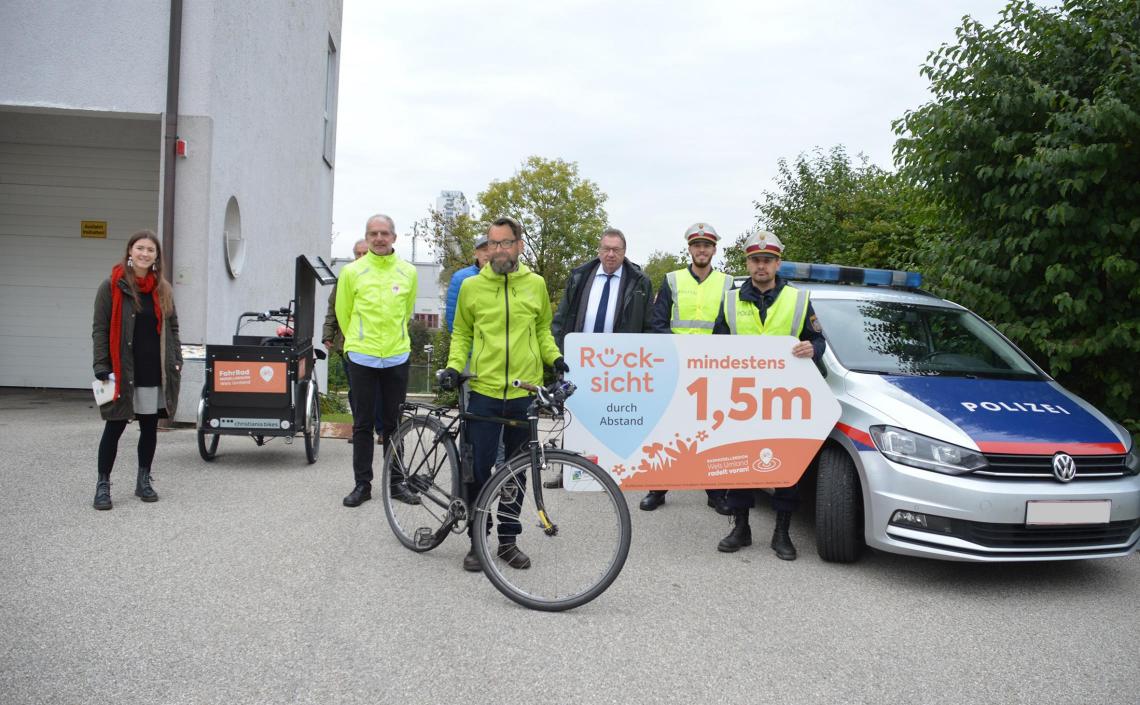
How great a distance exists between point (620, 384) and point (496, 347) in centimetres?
95

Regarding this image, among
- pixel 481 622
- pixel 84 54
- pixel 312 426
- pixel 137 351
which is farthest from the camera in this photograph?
pixel 84 54

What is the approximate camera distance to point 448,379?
4.84m

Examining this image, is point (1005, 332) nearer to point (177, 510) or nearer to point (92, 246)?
point (177, 510)

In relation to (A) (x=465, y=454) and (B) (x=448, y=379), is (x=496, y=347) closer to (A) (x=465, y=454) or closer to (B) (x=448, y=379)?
A: (B) (x=448, y=379)

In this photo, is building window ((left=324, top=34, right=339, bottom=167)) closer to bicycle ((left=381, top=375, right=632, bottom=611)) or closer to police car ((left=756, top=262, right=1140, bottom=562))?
bicycle ((left=381, top=375, right=632, bottom=611))

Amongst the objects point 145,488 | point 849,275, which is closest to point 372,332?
point 145,488

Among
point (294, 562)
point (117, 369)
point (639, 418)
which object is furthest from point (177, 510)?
point (639, 418)

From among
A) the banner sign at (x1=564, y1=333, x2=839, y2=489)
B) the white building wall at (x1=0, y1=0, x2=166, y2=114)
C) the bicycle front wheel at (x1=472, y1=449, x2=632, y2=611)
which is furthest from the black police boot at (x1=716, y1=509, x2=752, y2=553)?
the white building wall at (x1=0, y1=0, x2=166, y2=114)

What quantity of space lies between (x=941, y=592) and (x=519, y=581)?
94.1 inches

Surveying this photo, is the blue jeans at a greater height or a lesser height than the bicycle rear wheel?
greater

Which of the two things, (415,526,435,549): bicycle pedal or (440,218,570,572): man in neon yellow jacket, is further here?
(415,526,435,549): bicycle pedal

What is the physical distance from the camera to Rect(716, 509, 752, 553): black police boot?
18.5 feet

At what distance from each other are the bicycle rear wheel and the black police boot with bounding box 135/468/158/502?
1950 millimetres

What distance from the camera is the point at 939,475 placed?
15.9ft
